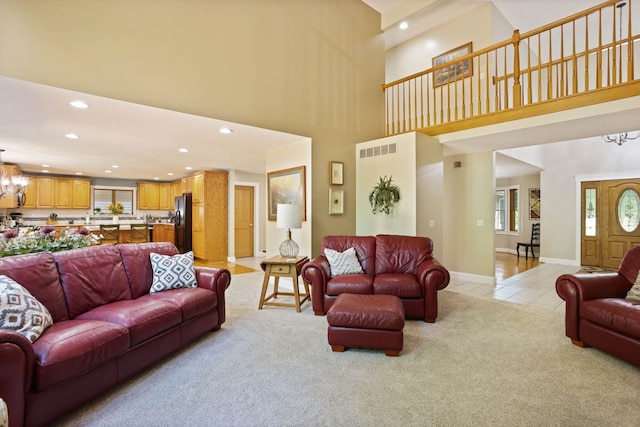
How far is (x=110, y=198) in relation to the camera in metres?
9.36

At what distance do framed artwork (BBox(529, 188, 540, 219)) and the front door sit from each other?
1.38m

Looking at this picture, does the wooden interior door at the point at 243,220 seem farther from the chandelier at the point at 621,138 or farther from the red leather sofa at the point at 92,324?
the chandelier at the point at 621,138

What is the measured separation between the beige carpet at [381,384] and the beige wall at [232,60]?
2.43 metres

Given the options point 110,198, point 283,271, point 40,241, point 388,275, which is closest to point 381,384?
point 388,275

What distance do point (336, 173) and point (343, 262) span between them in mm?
1784

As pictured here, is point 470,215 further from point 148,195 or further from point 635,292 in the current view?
point 148,195

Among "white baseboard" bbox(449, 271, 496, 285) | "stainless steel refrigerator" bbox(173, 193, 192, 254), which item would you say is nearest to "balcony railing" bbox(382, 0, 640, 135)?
"white baseboard" bbox(449, 271, 496, 285)

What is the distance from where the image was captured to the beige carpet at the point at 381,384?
1.81 m

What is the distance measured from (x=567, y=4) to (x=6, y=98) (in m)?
8.53

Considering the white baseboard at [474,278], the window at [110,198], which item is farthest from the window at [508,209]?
the window at [110,198]

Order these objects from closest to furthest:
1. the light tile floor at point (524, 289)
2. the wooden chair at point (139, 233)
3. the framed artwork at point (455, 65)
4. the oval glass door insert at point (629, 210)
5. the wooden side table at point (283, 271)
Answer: the wooden side table at point (283, 271)
the light tile floor at point (524, 289)
the framed artwork at point (455, 65)
the oval glass door insert at point (629, 210)
the wooden chair at point (139, 233)

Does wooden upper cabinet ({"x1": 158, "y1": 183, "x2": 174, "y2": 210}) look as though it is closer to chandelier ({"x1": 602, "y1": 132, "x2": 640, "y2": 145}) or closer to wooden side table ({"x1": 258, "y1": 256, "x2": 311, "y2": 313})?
wooden side table ({"x1": 258, "y1": 256, "x2": 311, "y2": 313})

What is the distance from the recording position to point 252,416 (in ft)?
5.97

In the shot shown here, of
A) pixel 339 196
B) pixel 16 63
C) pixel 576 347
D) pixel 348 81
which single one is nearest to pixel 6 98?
pixel 16 63
